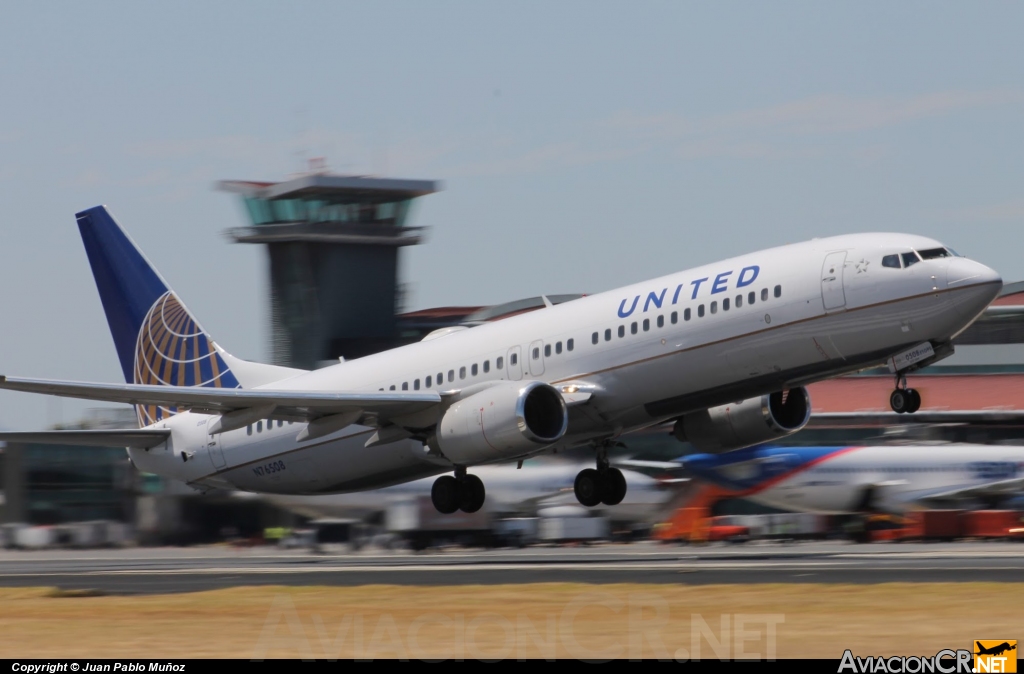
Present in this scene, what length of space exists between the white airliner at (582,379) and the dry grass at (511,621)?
4419 mm

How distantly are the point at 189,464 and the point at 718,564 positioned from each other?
1467 centimetres

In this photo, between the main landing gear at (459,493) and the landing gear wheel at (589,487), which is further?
the landing gear wheel at (589,487)

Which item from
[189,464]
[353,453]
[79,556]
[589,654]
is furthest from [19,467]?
[589,654]

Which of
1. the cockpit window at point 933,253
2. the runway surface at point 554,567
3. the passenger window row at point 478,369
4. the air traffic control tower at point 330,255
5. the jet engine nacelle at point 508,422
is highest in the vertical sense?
the air traffic control tower at point 330,255

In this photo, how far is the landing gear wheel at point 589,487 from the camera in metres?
34.6

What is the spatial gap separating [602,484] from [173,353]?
44.4 feet

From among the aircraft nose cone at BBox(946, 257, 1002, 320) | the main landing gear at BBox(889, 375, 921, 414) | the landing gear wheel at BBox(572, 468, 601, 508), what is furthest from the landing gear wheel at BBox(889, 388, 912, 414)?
the landing gear wheel at BBox(572, 468, 601, 508)

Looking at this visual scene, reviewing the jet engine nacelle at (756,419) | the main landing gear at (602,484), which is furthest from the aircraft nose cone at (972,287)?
the main landing gear at (602,484)

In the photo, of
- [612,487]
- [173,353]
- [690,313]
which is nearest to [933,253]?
[690,313]

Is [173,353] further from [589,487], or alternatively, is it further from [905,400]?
[905,400]

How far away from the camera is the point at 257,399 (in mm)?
31625

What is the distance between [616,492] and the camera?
34.3m

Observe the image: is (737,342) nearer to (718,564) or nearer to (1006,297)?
(718,564)

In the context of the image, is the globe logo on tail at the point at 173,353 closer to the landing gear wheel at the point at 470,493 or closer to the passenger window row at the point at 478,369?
the passenger window row at the point at 478,369
